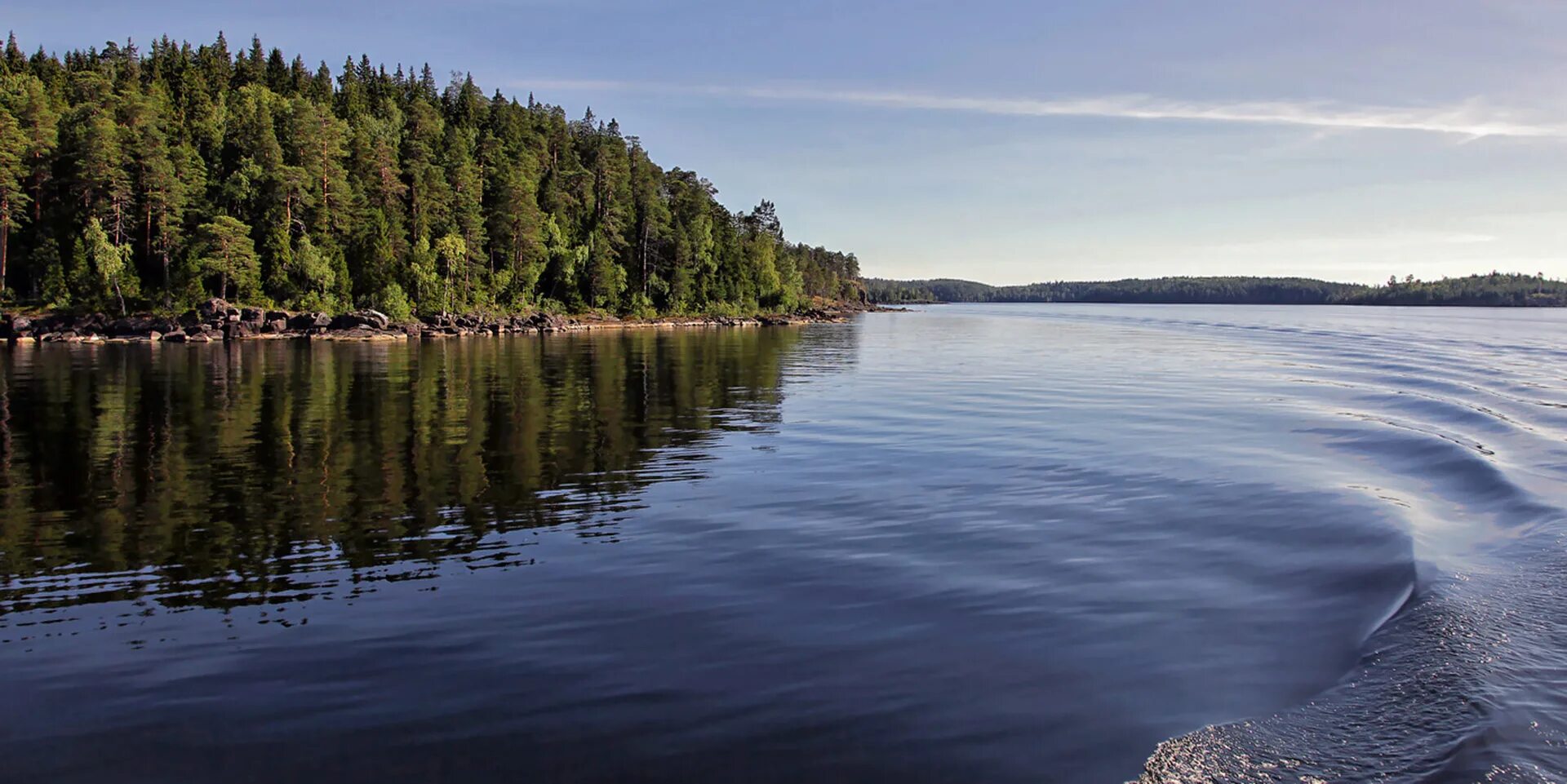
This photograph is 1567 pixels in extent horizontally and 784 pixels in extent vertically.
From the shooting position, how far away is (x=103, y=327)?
251ft

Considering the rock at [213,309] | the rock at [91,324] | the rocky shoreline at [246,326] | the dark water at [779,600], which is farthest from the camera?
the rock at [213,309]

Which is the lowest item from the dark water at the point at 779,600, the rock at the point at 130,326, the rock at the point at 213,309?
the dark water at the point at 779,600

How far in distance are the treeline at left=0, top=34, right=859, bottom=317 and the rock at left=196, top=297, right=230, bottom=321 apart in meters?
7.00

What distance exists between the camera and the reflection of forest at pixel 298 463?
1293 centimetres

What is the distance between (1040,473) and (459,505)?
41.5ft

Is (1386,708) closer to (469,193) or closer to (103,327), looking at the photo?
(103,327)

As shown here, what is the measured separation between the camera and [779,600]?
11.2 m

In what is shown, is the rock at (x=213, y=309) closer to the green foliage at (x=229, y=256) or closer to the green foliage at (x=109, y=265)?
the green foliage at (x=229, y=256)

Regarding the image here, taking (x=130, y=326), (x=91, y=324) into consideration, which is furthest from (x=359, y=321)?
(x=91, y=324)

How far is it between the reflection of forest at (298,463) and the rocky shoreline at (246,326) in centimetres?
3411

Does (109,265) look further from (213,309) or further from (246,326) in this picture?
(246,326)

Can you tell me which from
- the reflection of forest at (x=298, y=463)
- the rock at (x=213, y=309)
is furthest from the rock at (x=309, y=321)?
the reflection of forest at (x=298, y=463)

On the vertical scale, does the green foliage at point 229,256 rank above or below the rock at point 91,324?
above

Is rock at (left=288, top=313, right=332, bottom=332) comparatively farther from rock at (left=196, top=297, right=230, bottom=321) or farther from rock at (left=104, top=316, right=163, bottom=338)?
rock at (left=104, top=316, right=163, bottom=338)
